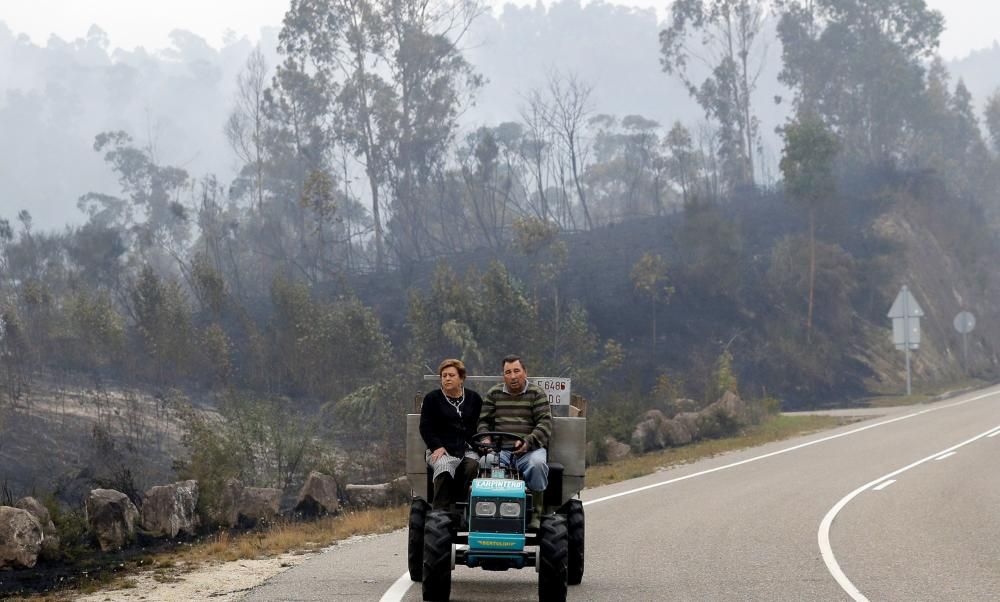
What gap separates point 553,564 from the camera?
8.74 meters

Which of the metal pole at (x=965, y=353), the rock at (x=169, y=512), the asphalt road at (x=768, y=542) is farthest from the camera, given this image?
the metal pole at (x=965, y=353)

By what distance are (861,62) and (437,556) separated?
76040 mm

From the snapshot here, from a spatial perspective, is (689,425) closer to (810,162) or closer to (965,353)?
(810,162)

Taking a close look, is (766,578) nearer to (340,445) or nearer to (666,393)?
(340,445)

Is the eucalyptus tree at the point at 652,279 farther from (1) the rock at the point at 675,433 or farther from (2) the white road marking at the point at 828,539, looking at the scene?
(2) the white road marking at the point at 828,539

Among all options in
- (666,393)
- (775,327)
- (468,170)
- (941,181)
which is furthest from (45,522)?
(941,181)

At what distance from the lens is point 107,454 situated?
24000mm

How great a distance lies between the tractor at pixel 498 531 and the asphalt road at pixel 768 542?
16.3 inches

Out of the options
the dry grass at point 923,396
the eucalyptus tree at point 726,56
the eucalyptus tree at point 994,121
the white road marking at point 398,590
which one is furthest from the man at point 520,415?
the eucalyptus tree at point 994,121

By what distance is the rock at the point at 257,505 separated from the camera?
1877cm

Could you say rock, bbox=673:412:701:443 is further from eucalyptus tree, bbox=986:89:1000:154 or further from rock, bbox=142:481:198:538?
eucalyptus tree, bbox=986:89:1000:154

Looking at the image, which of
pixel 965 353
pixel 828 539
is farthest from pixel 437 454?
pixel 965 353

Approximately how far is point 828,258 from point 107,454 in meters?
41.7

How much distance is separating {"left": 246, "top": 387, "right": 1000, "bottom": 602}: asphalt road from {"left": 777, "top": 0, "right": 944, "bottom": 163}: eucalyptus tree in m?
60.0
